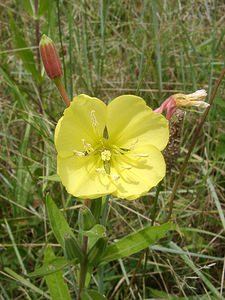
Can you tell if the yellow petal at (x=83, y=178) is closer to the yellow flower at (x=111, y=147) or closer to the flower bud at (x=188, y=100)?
the yellow flower at (x=111, y=147)

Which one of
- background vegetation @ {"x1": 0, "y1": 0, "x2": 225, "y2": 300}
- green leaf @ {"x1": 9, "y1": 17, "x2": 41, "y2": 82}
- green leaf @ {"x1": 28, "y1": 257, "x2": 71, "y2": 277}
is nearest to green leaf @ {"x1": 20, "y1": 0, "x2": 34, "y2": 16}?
background vegetation @ {"x1": 0, "y1": 0, "x2": 225, "y2": 300}

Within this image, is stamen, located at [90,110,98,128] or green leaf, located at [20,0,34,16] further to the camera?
green leaf, located at [20,0,34,16]

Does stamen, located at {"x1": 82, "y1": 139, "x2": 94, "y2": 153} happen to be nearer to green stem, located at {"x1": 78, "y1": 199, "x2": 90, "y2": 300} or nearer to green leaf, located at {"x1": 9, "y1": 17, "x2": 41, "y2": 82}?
green stem, located at {"x1": 78, "y1": 199, "x2": 90, "y2": 300}

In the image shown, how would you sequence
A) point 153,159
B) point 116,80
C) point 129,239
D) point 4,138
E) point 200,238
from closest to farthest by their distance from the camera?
point 153,159, point 129,239, point 200,238, point 4,138, point 116,80

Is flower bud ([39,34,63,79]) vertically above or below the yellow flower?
above

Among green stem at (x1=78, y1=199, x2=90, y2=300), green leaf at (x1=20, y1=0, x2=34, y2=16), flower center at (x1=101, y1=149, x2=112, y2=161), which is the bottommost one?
green stem at (x1=78, y1=199, x2=90, y2=300)

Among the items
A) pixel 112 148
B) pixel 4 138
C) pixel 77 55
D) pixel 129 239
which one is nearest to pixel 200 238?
pixel 129 239

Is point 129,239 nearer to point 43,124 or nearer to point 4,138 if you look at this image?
point 43,124

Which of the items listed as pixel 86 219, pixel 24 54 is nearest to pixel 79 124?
pixel 86 219
